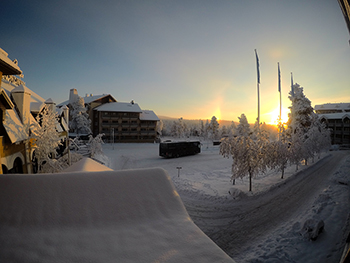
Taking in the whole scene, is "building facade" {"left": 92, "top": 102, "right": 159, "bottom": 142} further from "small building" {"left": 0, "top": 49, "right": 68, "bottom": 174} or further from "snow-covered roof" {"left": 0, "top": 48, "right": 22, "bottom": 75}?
"snow-covered roof" {"left": 0, "top": 48, "right": 22, "bottom": 75}

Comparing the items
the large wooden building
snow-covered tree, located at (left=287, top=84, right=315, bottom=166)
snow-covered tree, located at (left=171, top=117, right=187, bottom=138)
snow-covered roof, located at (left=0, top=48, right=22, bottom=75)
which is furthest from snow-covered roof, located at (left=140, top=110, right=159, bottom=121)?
snow-covered roof, located at (left=0, top=48, right=22, bottom=75)

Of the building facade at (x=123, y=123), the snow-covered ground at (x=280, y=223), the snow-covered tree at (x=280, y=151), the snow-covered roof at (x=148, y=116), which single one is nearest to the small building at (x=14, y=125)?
the snow-covered ground at (x=280, y=223)

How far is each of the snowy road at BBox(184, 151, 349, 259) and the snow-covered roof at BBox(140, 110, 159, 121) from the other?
45.6 metres

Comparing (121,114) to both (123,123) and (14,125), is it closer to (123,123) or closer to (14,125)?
(123,123)

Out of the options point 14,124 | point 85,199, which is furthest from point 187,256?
point 14,124

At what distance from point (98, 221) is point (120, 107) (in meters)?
54.7

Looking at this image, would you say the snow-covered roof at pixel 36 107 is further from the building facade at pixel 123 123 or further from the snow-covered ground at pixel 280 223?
the building facade at pixel 123 123

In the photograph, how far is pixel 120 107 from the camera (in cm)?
5472

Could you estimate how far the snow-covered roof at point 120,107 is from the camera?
172 feet

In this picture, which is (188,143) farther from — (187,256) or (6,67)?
(187,256)

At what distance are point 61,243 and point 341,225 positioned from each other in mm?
9153

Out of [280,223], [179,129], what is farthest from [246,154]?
[179,129]

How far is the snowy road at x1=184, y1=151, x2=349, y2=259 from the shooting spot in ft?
23.4

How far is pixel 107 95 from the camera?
57156mm
